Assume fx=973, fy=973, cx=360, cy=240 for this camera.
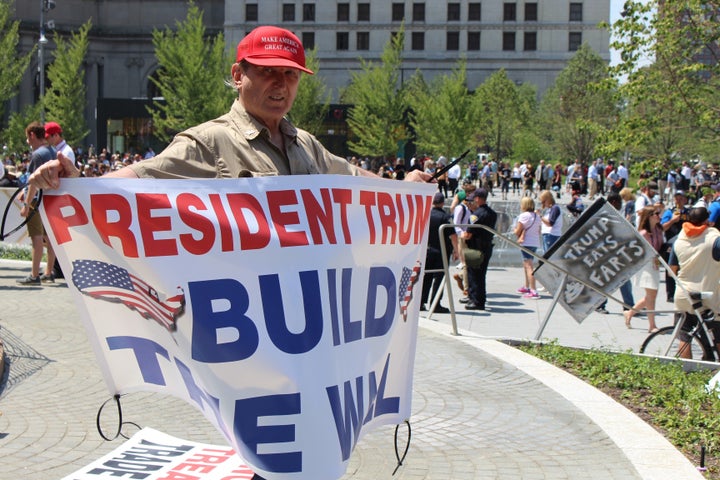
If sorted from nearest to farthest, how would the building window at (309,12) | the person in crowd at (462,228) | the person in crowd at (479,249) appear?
the person in crowd at (479,249), the person in crowd at (462,228), the building window at (309,12)

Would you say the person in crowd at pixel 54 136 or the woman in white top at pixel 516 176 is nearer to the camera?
the person in crowd at pixel 54 136

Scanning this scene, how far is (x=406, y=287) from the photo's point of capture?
14.0ft

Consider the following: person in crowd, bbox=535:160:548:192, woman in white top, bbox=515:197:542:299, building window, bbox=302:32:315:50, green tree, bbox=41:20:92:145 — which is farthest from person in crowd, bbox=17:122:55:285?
building window, bbox=302:32:315:50

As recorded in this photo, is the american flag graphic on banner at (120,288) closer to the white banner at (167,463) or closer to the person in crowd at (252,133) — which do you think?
the person in crowd at (252,133)

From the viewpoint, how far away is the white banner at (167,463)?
Result: 4302 mm

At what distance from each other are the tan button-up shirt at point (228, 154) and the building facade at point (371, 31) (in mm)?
95781

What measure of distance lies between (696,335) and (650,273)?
2896 mm

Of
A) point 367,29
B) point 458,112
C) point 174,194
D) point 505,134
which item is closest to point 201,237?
point 174,194

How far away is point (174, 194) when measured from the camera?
361 cm

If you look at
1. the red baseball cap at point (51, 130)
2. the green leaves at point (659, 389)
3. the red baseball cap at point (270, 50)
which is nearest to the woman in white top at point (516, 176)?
the red baseball cap at point (51, 130)

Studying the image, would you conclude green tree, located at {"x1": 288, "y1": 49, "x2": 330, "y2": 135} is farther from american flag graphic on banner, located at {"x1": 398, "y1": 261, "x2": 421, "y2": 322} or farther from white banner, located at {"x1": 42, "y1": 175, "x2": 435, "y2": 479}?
white banner, located at {"x1": 42, "y1": 175, "x2": 435, "y2": 479}

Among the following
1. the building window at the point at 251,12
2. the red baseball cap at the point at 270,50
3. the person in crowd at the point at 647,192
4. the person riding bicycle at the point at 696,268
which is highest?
the building window at the point at 251,12

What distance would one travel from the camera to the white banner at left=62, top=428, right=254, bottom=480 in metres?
4.30

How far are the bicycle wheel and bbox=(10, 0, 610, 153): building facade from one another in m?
90.1
